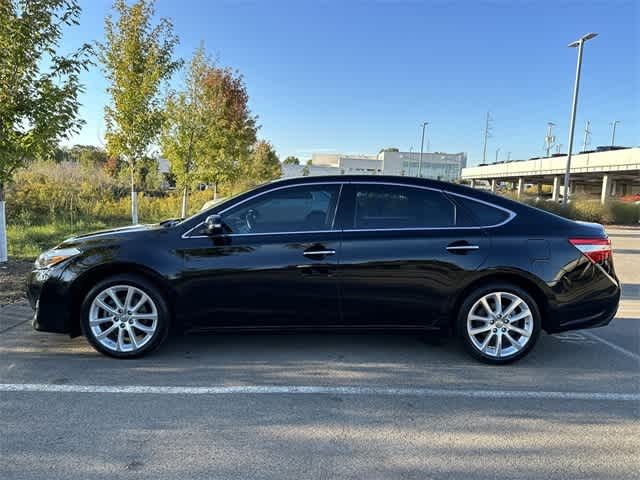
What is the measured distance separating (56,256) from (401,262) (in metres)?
3.13

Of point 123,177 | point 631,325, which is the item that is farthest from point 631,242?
point 123,177

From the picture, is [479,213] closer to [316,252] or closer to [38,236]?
[316,252]

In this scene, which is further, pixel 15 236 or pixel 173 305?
pixel 15 236

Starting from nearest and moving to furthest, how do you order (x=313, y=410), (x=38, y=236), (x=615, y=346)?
(x=313, y=410)
(x=615, y=346)
(x=38, y=236)

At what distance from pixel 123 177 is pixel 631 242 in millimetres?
21024

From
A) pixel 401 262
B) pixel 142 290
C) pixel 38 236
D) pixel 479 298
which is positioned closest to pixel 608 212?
pixel 479 298

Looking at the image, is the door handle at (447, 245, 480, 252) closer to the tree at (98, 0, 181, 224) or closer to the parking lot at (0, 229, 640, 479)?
the parking lot at (0, 229, 640, 479)

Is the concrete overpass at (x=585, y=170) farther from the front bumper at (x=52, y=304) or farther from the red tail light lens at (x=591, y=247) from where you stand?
the front bumper at (x=52, y=304)

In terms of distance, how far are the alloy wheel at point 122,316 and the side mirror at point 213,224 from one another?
2.67ft

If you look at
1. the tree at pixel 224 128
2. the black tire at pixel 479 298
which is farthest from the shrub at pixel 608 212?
the black tire at pixel 479 298

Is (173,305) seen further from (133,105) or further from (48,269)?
(133,105)

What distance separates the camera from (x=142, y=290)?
161 inches

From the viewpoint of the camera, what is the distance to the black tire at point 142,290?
4.07 m

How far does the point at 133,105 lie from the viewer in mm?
10969
